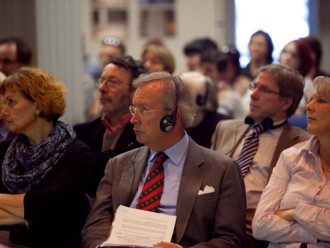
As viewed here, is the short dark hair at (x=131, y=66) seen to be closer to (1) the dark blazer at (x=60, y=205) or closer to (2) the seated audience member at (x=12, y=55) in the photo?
(1) the dark blazer at (x=60, y=205)

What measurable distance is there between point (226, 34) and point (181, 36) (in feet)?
2.62

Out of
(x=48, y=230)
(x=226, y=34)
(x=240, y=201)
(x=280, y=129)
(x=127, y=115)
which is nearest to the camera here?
(x=240, y=201)

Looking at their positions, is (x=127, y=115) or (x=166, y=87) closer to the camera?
(x=166, y=87)

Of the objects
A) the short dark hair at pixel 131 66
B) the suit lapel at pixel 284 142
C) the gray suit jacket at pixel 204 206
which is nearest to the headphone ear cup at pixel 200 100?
the short dark hair at pixel 131 66

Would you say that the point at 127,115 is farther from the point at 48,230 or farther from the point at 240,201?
the point at 240,201

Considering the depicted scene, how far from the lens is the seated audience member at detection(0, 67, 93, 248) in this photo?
3.66 m

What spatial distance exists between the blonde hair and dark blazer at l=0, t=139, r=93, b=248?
217 millimetres

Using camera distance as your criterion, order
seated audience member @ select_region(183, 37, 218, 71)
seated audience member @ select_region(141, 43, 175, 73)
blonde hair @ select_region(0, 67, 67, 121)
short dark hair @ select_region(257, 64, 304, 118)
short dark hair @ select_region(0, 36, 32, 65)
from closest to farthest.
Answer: blonde hair @ select_region(0, 67, 67, 121), short dark hair @ select_region(257, 64, 304, 118), seated audience member @ select_region(141, 43, 175, 73), short dark hair @ select_region(0, 36, 32, 65), seated audience member @ select_region(183, 37, 218, 71)

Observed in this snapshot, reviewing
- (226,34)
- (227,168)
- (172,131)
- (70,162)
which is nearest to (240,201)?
(227,168)

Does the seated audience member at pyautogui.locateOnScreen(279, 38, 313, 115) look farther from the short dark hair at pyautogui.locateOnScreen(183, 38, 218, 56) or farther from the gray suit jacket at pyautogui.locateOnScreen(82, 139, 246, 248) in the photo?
the gray suit jacket at pyautogui.locateOnScreen(82, 139, 246, 248)

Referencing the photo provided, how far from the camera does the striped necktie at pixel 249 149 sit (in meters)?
4.07

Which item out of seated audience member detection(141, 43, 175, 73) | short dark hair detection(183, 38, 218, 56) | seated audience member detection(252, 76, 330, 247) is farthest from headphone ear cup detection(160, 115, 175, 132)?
short dark hair detection(183, 38, 218, 56)

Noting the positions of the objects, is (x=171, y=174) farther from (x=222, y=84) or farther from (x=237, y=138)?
(x=222, y=84)

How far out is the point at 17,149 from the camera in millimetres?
3824
